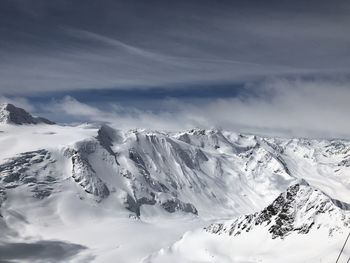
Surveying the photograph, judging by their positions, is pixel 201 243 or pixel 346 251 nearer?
pixel 346 251

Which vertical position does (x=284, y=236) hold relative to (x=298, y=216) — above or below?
below

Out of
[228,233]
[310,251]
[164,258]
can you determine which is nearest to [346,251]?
[310,251]

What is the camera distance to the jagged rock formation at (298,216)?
111938 mm

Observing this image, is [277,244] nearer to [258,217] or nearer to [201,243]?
[258,217]

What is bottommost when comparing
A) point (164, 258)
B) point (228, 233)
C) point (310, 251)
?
point (164, 258)

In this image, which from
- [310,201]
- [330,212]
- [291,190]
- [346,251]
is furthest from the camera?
[291,190]

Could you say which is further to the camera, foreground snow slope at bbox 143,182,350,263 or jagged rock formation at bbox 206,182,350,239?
jagged rock formation at bbox 206,182,350,239

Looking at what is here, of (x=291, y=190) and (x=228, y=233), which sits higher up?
(x=291, y=190)

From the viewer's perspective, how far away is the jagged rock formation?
111938 mm

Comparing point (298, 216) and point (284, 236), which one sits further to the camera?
point (298, 216)

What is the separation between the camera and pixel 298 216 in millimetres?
121938

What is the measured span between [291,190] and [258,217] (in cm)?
1338

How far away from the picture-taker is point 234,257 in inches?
4739

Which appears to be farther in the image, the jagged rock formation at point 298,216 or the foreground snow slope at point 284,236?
the jagged rock formation at point 298,216
